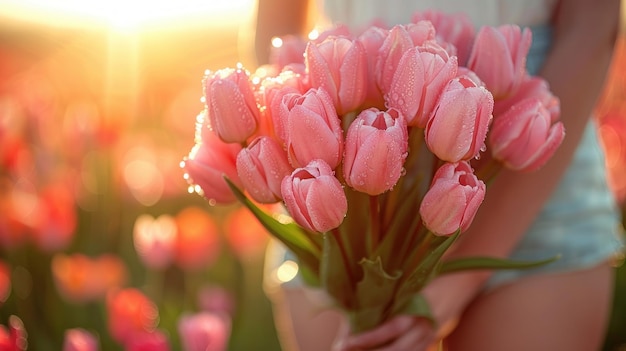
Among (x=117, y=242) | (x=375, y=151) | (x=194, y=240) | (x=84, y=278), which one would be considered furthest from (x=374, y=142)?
(x=117, y=242)

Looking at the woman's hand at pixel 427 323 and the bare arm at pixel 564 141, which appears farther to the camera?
the bare arm at pixel 564 141

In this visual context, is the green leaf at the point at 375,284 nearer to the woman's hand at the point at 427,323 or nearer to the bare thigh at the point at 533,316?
the woman's hand at the point at 427,323

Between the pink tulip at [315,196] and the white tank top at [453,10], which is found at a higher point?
the white tank top at [453,10]

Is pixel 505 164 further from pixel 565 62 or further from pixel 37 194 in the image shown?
pixel 37 194

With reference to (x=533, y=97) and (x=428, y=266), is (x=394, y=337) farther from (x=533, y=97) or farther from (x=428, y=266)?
(x=533, y=97)

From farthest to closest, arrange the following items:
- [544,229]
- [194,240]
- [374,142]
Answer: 1. [194,240]
2. [544,229]
3. [374,142]

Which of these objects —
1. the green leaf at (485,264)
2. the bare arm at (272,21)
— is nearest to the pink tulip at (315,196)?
the green leaf at (485,264)
